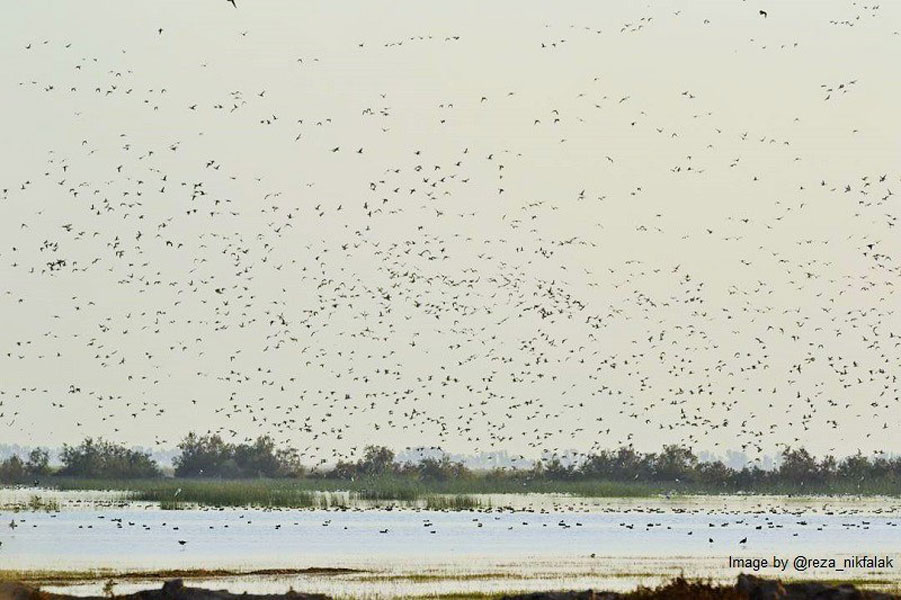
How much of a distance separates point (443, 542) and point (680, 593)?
1623 inches

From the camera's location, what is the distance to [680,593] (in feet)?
102

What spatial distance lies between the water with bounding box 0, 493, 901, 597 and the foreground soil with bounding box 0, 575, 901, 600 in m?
9.72

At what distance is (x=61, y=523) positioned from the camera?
268 ft

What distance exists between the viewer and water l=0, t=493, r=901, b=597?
52.6 meters

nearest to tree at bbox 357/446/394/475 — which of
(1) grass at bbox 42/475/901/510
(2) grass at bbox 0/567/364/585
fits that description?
(1) grass at bbox 42/475/901/510

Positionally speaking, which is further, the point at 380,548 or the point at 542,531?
the point at 542,531

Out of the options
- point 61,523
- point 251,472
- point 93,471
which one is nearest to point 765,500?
point 251,472

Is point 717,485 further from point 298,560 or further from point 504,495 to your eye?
point 298,560

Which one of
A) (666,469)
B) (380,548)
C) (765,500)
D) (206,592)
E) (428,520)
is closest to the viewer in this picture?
(206,592)

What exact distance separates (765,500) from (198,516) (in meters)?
51.7

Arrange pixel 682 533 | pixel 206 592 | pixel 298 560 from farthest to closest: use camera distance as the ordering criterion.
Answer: pixel 682 533, pixel 298 560, pixel 206 592

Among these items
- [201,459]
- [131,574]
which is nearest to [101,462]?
[201,459]

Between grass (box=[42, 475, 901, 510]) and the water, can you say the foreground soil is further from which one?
grass (box=[42, 475, 901, 510])

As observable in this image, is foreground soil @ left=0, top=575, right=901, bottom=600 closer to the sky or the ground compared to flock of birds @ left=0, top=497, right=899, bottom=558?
closer to the ground
